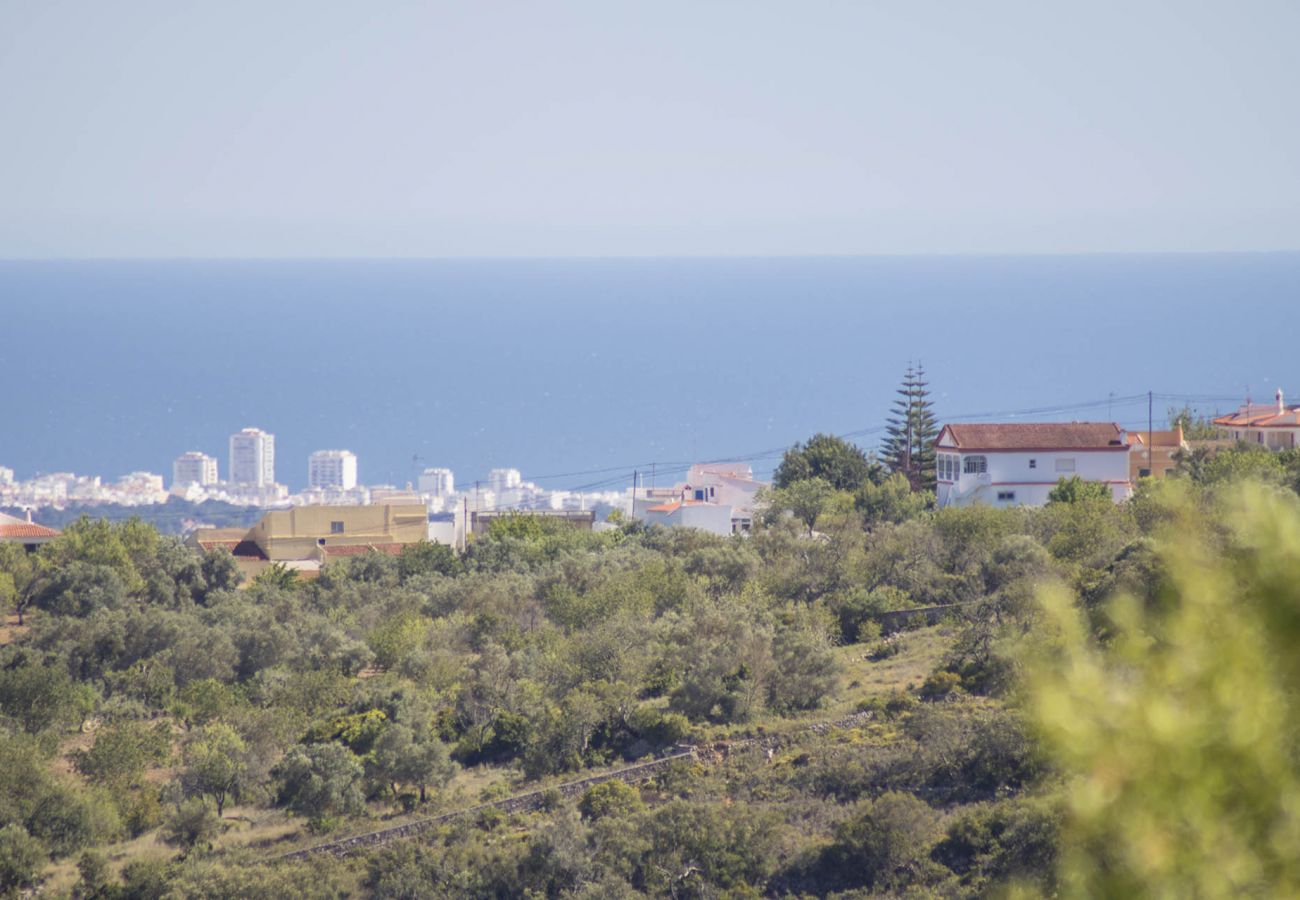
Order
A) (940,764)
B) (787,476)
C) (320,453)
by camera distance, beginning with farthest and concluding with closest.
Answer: (320,453) < (787,476) < (940,764)

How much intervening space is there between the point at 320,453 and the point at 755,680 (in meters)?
139

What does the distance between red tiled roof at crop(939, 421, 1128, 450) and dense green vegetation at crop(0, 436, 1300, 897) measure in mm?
6258

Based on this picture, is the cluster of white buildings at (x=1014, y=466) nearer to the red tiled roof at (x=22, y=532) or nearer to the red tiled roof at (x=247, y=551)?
the red tiled roof at (x=247, y=551)

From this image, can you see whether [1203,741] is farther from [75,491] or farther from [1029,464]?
[75,491]

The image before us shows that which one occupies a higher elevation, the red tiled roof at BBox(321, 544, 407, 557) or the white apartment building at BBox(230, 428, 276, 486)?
the white apartment building at BBox(230, 428, 276, 486)

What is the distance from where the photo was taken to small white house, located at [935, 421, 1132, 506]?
38250mm

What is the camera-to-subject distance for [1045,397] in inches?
7190

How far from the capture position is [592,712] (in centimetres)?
2067

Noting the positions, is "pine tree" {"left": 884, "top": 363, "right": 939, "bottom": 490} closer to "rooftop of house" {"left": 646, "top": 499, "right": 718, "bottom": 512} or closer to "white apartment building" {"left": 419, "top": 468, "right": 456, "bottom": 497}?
"rooftop of house" {"left": 646, "top": 499, "right": 718, "bottom": 512}

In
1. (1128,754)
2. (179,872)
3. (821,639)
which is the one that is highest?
(1128,754)

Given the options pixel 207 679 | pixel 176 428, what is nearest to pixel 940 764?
pixel 207 679

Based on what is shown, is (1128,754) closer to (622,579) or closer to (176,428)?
(622,579)

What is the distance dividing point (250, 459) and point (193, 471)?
720 cm

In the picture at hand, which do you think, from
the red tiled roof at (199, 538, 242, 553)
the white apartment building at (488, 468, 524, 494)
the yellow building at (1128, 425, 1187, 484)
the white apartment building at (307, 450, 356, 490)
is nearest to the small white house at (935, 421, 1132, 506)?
the yellow building at (1128, 425, 1187, 484)
